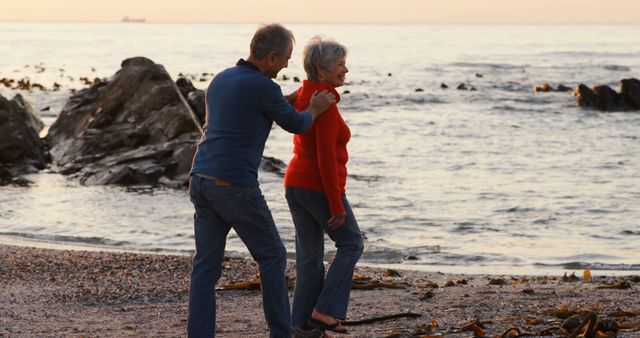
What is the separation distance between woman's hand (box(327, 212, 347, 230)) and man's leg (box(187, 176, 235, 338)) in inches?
24.4

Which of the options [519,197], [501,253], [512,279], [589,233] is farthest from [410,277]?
[519,197]

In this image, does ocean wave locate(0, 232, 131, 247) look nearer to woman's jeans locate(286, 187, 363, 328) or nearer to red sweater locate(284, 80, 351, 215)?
woman's jeans locate(286, 187, 363, 328)

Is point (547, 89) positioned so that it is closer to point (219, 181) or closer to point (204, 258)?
point (204, 258)

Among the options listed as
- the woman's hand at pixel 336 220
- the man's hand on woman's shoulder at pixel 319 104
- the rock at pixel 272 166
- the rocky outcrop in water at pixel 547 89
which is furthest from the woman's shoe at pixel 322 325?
the rocky outcrop in water at pixel 547 89

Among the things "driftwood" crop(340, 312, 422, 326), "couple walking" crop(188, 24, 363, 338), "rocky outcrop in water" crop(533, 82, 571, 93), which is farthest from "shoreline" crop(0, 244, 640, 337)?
"rocky outcrop in water" crop(533, 82, 571, 93)

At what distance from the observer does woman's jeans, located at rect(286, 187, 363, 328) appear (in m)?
5.88

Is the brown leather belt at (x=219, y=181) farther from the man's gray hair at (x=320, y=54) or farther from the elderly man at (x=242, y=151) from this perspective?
the man's gray hair at (x=320, y=54)

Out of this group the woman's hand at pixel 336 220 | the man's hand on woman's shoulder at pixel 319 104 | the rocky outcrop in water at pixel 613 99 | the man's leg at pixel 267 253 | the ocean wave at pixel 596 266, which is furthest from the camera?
the rocky outcrop in water at pixel 613 99

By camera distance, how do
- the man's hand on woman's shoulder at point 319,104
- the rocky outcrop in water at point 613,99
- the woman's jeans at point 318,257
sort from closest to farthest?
1. the man's hand on woman's shoulder at point 319,104
2. the woman's jeans at point 318,257
3. the rocky outcrop in water at point 613,99

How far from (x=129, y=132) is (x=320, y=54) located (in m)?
13.7

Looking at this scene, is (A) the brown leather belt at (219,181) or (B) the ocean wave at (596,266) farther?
(B) the ocean wave at (596,266)

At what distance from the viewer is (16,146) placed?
19109 mm

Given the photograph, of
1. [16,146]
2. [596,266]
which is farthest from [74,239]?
[16,146]

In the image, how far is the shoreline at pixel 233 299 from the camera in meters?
6.98
